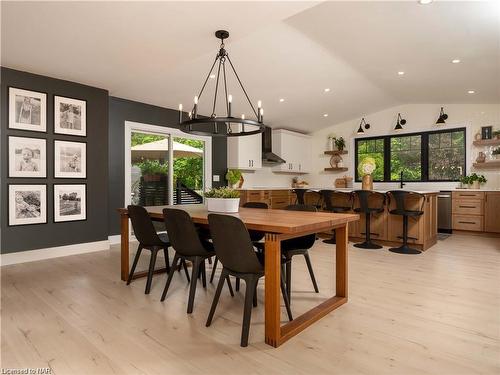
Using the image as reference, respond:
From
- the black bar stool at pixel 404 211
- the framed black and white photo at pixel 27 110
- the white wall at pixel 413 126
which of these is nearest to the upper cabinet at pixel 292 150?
the white wall at pixel 413 126

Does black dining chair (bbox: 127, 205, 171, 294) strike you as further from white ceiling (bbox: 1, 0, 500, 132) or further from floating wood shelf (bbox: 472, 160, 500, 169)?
floating wood shelf (bbox: 472, 160, 500, 169)

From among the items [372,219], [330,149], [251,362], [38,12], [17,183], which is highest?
[38,12]

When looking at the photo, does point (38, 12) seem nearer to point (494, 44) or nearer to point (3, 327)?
point (3, 327)

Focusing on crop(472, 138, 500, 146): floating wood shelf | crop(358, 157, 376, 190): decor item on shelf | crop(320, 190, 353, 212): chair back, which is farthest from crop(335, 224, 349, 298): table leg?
crop(472, 138, 500, 146): floating wood shelf

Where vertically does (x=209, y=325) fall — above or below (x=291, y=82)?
below

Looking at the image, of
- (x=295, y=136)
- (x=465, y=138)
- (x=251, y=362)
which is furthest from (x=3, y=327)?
(x=465, y=138)

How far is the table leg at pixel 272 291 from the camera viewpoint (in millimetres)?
1995

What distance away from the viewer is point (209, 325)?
2.25 metres

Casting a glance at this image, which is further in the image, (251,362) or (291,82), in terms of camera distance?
(291,82)

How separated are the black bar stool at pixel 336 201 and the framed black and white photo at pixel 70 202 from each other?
379cm

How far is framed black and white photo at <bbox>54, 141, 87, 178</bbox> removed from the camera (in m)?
4.37

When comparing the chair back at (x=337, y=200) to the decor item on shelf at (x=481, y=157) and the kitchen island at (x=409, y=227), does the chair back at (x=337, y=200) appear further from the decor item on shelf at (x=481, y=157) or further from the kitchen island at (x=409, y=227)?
the decor item on shelf at (x=481, y=157)

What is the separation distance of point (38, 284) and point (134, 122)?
3.15 m

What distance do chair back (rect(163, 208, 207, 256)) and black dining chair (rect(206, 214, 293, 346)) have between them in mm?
328
